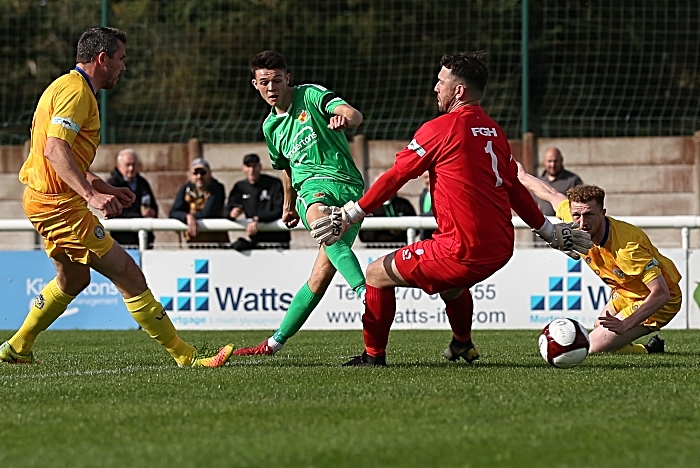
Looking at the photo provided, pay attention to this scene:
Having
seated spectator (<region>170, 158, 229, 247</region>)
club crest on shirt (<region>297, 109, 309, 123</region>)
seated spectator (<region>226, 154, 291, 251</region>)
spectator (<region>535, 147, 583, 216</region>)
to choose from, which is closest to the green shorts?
club crest on shirt (<region>297, 109, 309, 123</region>)

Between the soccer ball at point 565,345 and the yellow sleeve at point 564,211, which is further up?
the yellow sleeve at point 564,211

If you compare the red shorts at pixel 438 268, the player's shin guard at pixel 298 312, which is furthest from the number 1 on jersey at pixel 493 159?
the player's shin guard at pixel 298 312

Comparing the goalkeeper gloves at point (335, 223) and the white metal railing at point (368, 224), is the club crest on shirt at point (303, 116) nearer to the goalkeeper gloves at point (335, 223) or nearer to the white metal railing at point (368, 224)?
the goalkeeper gloves at point (335, 223)

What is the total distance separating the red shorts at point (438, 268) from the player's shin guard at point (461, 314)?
1.99 feet

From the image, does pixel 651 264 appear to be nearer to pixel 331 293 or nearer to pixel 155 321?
pixel 155 321

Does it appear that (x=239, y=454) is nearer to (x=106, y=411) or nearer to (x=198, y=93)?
(x=106, y=411)

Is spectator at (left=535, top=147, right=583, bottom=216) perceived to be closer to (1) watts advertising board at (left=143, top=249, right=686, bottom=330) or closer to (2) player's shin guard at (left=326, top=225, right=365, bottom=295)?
(1) watts advertising board at (left=143, top=249, right=686, bottom=330)

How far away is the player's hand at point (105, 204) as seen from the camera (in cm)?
627

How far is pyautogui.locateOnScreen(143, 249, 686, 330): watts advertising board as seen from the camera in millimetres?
11453

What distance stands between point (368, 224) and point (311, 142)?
12.9 ft

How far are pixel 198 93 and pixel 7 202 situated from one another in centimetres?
309

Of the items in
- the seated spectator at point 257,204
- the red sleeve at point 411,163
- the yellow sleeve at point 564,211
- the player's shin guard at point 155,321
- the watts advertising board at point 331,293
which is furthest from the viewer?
the seated spectator at point 257,204

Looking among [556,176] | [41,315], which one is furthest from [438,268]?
[556,176]

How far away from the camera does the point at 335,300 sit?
38.5ft
